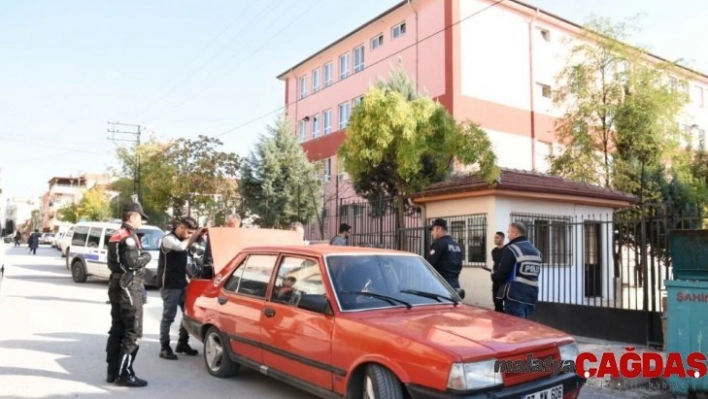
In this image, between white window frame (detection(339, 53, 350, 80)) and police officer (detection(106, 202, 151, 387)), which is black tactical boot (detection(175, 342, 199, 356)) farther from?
white window frame (detection(339, 53, 350, 80))

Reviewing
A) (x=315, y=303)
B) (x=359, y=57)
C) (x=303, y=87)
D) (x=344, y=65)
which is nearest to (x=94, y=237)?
(x=315, y=303)

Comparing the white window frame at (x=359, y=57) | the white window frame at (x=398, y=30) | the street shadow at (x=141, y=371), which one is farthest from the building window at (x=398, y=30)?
the street shadow at (x=141, y=371)

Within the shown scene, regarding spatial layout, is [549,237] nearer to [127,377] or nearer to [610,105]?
[610,105]

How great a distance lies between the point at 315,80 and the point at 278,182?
10686mm

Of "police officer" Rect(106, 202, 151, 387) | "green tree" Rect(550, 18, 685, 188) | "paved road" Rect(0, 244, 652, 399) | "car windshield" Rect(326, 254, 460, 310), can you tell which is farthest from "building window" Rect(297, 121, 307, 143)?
"car windshield" Rect(326, 254, 460, 310)

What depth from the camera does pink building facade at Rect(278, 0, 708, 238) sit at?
22.7 meters

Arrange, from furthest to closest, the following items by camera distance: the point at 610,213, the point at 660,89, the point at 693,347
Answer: the point at 660,89, the point at 610,213, the point at 693,347

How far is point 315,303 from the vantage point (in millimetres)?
4605

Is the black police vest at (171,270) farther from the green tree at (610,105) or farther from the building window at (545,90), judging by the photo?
the building window at (545,90)

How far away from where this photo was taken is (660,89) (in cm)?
1889

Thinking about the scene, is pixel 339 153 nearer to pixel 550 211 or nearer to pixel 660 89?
pixel 550 211

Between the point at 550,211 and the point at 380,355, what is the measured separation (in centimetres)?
1086

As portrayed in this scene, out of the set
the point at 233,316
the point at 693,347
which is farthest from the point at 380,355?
the point at 693,347

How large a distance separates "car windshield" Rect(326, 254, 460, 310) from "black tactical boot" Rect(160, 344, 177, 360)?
3.14 meters
